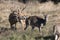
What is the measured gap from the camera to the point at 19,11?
696 inches

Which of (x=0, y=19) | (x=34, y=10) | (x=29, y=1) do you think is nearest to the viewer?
(x=0, y=19)

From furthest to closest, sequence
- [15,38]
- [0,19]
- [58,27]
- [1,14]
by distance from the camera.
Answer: [1,14]
[0,19]
[58,27]
[15,38]

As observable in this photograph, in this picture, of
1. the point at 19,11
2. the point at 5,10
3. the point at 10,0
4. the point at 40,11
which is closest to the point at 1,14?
the point at 5,10

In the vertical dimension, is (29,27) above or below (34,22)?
below

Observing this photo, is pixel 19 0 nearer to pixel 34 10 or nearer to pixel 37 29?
pixel 34 10

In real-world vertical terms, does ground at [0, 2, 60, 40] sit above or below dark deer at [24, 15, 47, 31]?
below

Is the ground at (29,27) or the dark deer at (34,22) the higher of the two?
the dark deer at (34,22)

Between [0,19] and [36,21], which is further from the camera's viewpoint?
[0,19]

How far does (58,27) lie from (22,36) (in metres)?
2.09

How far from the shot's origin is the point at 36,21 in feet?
55.6

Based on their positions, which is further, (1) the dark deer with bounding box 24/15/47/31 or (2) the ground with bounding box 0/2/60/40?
(1) the dark deer with bounding box 24/15/47/31

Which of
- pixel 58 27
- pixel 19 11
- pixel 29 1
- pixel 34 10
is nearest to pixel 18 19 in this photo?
pixel 19 11

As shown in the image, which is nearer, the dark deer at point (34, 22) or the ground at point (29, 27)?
the ground at point (29, 27)

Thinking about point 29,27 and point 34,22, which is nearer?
point 34,22
